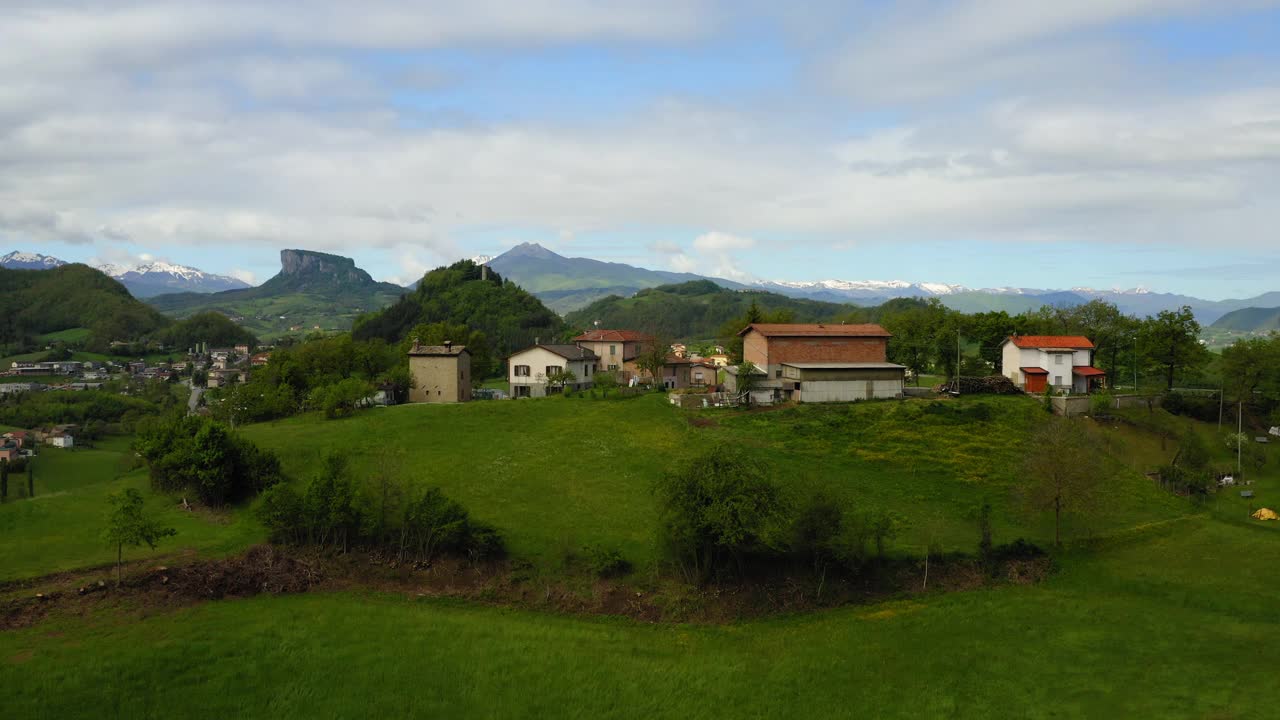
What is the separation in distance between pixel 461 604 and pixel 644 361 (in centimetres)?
3694

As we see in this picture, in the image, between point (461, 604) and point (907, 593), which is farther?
point (907, 593)

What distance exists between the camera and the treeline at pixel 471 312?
440ft

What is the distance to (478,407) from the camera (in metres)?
51.1

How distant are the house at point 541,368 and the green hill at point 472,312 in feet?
202

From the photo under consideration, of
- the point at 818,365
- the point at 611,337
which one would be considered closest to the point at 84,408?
the point at 611,337

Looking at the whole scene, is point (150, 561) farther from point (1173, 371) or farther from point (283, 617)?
point (1173, 371)

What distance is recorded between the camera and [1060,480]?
32.7 metres

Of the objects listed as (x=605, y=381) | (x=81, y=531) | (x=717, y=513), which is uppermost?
(x=605, y=381)

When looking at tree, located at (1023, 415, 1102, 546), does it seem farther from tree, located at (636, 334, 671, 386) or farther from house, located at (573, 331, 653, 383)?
house, located at (573, 331, 653, 383)

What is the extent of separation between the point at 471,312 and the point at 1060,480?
126217mm

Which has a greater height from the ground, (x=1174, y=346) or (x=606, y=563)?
(x=1174, y=346)

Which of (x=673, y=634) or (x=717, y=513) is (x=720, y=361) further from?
(x=673, y=634)

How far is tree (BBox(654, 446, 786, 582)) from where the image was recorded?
26469mm

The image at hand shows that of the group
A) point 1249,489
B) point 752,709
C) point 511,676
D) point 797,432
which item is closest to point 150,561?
point 511,676
